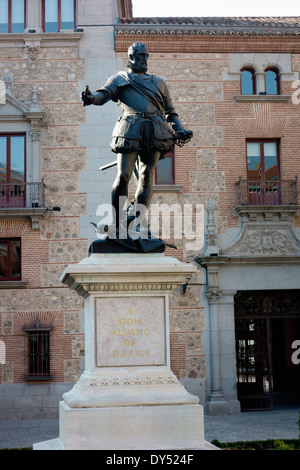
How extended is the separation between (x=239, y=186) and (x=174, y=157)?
6.61 feet

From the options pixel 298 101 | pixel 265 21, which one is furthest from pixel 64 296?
pixel 265 21

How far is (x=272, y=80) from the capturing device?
66.1 ft

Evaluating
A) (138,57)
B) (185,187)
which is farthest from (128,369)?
(185,187)

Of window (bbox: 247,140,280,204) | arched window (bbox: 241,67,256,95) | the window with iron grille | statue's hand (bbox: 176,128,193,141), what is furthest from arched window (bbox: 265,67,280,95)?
statue's hand (bbox: 176,128,193,141)

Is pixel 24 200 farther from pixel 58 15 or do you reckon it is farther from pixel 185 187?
pixel 58 15

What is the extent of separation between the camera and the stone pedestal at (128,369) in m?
7.23

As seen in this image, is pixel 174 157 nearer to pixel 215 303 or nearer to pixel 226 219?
pixel 226 219

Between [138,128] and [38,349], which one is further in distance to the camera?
[38,349]

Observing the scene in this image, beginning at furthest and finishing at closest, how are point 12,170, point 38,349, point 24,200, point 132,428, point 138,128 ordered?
1. point 12,170
2. point 24,200
3. point 38,349
4. point 138,128
5. point 132,428

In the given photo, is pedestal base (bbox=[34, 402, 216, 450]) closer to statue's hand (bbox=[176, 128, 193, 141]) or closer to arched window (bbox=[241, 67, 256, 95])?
statue's hand (bbox=[176, 128, 193, 141])

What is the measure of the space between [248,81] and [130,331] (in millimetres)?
13940

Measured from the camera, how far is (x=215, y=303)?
18906 mm

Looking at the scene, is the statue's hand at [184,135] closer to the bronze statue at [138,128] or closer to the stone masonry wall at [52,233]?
the bronze statue at [138,128]

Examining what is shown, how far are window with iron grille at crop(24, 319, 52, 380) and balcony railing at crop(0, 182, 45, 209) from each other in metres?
3.19
